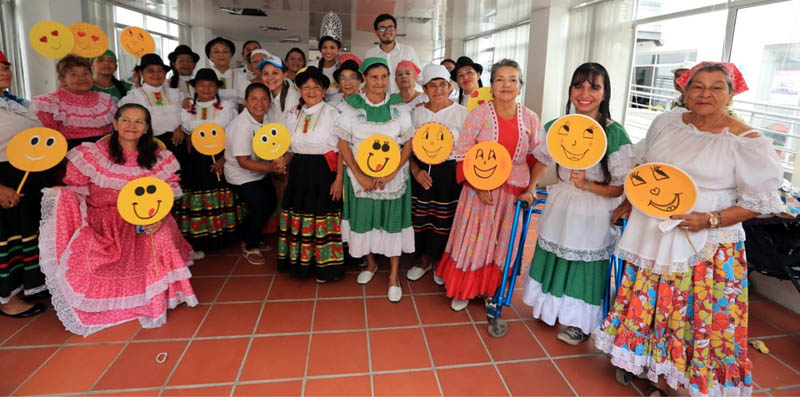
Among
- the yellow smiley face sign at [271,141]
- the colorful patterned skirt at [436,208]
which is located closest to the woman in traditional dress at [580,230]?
the colorful patterned skirt at [436,208]

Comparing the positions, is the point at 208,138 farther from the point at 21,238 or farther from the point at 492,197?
the point at 492,197

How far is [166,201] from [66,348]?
0.88 metres

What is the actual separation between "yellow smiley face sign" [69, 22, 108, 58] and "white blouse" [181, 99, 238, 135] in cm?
69

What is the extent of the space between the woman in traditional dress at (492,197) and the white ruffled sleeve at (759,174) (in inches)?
35.2

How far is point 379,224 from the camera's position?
2.77 meters

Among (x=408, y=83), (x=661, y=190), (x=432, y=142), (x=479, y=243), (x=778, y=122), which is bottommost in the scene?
(x=479, y=243)

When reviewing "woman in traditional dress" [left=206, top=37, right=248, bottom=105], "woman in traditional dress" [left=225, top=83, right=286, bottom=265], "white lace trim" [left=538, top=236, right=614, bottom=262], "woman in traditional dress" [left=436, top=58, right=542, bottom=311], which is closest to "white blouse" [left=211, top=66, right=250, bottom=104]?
"woman in traditional dress" [left=206, top=37, right=248, bottom=105]

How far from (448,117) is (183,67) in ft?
7.74

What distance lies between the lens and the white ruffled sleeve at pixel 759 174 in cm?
151

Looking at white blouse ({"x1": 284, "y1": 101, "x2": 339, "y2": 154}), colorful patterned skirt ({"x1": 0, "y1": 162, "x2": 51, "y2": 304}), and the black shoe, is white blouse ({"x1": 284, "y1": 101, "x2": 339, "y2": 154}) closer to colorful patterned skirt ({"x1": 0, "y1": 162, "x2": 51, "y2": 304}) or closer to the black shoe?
colorful patterned skirt ({"x1": 0, "y1": 162, "x2": 51, "y2": 304})

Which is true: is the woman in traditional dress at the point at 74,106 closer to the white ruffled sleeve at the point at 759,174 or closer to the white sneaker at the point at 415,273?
the white sneaker at the point at 415,273

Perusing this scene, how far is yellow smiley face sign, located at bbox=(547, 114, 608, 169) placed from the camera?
6.00ft

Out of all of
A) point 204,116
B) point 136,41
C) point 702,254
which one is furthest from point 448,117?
point 136,41

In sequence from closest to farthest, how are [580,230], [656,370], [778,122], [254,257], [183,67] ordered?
[656,370] → [580,230] → [254,257] → [183,67] → [778,122]
